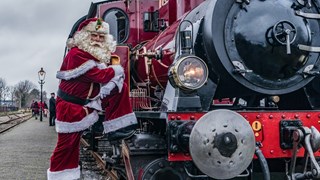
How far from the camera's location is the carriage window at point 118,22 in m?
5.96

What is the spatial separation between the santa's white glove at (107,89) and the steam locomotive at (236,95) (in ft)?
1.20

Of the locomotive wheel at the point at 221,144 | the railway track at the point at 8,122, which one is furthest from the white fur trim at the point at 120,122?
the railway track at the point at 8,122

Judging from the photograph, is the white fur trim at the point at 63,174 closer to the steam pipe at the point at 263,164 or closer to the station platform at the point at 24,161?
the steam pipe at the point at 263,164

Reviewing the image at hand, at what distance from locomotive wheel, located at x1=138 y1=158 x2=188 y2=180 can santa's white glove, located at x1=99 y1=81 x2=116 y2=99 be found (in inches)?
31.5

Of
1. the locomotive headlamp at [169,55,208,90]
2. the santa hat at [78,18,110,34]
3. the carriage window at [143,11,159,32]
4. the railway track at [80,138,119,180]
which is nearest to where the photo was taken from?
the locomotive headlamp at [169,55,208,90]

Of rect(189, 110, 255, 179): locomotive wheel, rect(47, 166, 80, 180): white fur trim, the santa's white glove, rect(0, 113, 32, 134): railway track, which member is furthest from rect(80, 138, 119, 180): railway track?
rect(0, 113, 32, 134): railway track

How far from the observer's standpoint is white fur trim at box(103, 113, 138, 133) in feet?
12.3

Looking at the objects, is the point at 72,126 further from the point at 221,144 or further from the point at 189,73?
the point at 221,144

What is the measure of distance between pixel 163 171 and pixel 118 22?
3.35m

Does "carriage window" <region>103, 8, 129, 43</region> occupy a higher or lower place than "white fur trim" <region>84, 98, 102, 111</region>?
higher

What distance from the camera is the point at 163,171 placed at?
128 inches

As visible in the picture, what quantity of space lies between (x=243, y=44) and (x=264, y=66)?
0.26 metres

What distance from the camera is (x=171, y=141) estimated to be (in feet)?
10.1

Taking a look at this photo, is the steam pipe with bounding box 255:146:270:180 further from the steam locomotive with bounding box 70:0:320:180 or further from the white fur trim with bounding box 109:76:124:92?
the white fur trim with bounding box 109:76:124:92
